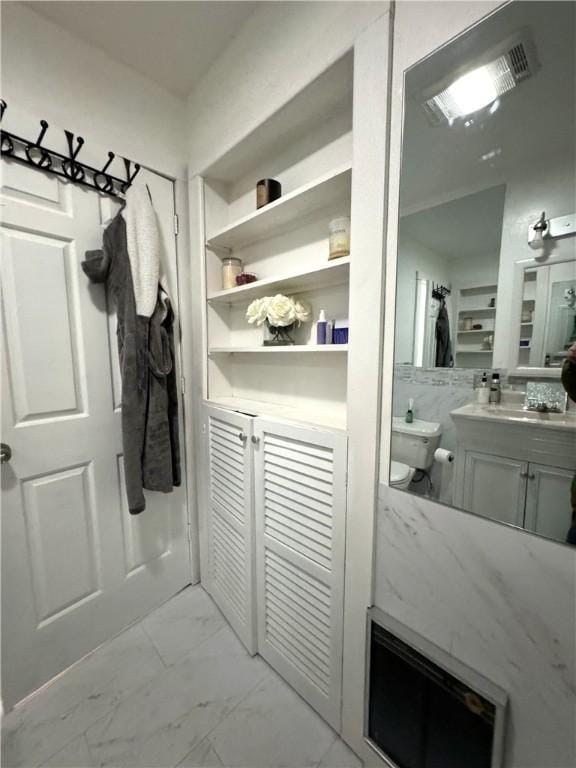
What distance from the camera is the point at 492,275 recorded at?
695 mm

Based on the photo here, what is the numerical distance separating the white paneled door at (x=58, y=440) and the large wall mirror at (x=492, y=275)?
1.18 meters

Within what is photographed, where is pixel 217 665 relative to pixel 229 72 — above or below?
below

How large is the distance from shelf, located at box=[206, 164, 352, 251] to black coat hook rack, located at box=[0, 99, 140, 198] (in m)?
0.41

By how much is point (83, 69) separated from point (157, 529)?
1985 millimetres

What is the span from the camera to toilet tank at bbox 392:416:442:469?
0.79m

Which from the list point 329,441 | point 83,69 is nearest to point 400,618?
point 329,441

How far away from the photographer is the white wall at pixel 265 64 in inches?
32.5

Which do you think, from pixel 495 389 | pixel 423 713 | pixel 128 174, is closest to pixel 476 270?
pixel 495 389

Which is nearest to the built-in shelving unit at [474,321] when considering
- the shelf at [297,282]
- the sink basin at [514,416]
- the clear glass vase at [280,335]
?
the sink basin at [514,416]

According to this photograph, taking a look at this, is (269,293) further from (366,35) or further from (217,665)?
(217,665)

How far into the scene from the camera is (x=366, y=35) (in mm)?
762

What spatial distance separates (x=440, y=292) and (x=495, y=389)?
0.28m

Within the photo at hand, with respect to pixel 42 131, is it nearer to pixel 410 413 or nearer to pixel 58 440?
pixel 58 440

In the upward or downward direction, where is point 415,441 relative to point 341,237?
downward
